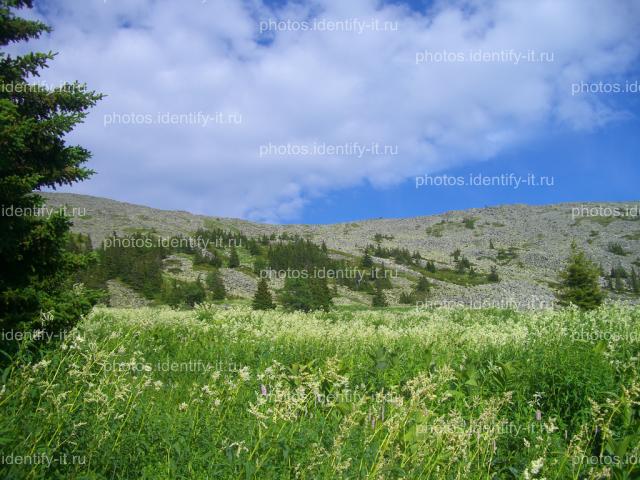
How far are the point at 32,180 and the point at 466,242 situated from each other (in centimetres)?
17961

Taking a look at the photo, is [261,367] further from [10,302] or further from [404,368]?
[10,302]

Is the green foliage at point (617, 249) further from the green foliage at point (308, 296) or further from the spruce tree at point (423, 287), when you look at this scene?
the green foliage at point (308, 296)

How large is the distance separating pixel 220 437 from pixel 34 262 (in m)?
6.44

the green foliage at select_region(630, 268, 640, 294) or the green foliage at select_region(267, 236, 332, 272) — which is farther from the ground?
the green foliage at select_region(267, 236, 332, 272)

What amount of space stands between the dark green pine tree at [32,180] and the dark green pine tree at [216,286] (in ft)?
212

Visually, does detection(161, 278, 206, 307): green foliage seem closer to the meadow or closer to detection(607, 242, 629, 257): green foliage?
the meadow

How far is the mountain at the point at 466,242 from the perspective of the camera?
3944 inches

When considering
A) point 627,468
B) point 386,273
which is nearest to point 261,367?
point 627,468

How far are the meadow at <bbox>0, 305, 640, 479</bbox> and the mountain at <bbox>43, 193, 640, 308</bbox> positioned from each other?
7197 cm

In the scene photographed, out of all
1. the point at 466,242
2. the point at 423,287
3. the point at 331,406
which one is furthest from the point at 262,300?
the point at 466,242

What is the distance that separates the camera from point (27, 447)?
357 cm

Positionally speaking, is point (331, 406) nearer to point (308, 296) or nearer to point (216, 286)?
point (308, 296)

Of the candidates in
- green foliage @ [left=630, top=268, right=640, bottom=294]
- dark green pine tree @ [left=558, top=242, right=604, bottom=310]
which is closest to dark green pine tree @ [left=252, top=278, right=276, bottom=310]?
dark green pine tree @ [left=558, top=242, right=604, bottom=310]

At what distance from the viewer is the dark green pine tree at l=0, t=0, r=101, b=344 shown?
26.0 ft
